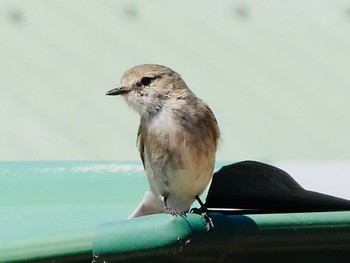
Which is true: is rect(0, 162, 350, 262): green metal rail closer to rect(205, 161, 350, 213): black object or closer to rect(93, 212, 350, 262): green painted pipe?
rect(93, 212, 350, 262): green painted pipe

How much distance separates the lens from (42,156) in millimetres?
6285

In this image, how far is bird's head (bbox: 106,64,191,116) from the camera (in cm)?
534

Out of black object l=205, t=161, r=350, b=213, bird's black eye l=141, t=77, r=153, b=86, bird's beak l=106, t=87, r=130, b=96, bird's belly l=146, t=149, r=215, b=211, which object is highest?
bird's black eye l=141, t=77, r=153, b=86

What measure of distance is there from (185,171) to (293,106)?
173 cm

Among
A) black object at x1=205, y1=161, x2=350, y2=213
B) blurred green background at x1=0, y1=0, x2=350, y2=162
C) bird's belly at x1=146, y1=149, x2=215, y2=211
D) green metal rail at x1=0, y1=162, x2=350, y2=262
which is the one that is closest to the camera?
green metal rail at x1=0, y1=162, x2=350, y2=262

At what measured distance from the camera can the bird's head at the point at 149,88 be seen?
534 cm

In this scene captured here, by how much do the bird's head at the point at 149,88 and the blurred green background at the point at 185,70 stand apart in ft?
2.65

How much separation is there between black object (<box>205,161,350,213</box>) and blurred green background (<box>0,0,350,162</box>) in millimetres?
2097

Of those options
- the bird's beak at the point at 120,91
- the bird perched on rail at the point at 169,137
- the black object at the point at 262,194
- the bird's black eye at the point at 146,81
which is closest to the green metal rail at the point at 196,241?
the black object at the point at 262,194

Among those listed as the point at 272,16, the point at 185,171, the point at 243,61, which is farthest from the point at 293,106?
the point at 185,171

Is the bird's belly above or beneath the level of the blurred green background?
beneath

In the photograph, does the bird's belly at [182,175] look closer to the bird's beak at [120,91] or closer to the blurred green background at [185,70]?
the bird's beak at [120,91]

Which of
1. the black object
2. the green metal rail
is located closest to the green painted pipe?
the green metal rail

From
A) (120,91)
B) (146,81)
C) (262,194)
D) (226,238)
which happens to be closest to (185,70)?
(146,81)
